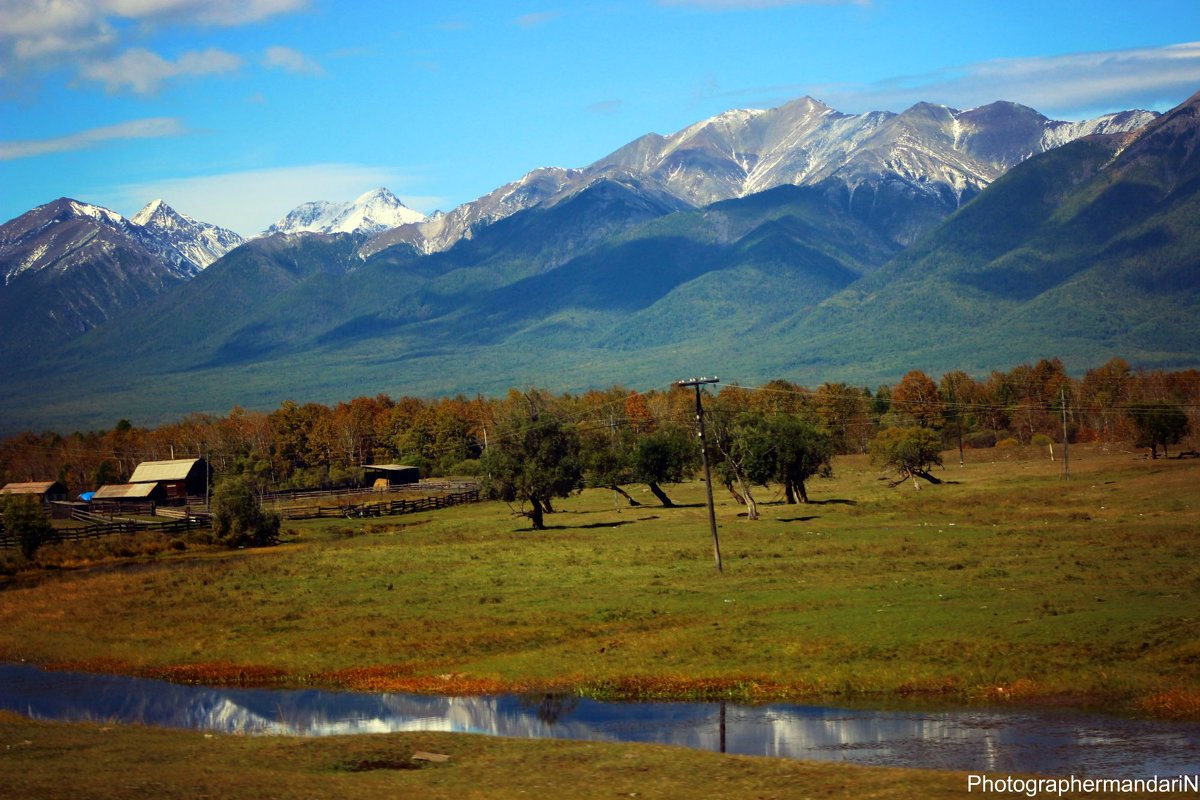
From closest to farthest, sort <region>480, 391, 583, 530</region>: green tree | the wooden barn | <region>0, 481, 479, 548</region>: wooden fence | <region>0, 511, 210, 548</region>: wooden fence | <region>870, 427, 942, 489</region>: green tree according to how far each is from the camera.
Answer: <region>480, 391, 583, 530</region>: green tree → <region>0, 511, 210, 548</region>: wooden fence → <region>0, 481, 479, 548</region>: wooden fence → <region>870, 427, 942, 489</region>: green tree → the wooden barn


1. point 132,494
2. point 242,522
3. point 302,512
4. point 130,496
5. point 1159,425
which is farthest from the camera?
point 132,494

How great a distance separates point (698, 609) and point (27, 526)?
5486 centimetres

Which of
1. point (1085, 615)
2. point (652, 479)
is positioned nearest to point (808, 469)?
point (652, 479)

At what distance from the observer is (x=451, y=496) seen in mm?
126938

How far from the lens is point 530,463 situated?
9312 centimetres

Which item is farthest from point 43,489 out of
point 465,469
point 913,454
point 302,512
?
point 913,454

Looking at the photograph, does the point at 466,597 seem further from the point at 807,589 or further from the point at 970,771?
the point at 970,771

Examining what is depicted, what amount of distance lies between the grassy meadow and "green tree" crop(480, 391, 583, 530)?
387cm

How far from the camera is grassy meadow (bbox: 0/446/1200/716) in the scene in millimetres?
38719

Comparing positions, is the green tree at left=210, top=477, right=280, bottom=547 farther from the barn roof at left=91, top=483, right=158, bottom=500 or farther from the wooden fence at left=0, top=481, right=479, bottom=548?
the barn roof at left=91, top=483, right=158, bottom=500

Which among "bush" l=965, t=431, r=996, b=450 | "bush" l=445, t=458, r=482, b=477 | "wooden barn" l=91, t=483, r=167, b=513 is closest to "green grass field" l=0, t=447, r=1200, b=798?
"wooden barn" l=91, t=483, r=167, b=513

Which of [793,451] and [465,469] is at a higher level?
[465,469]

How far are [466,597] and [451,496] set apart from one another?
2759 inches

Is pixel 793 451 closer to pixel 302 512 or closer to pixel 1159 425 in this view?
pixel 1159 425
